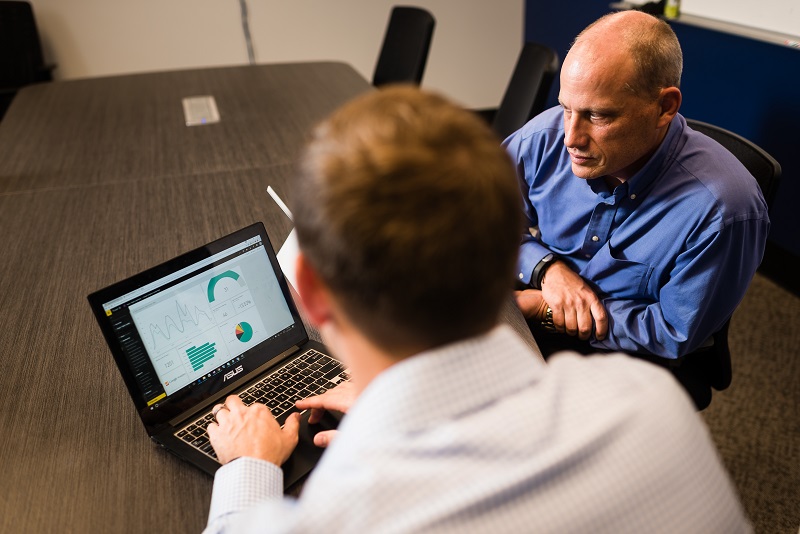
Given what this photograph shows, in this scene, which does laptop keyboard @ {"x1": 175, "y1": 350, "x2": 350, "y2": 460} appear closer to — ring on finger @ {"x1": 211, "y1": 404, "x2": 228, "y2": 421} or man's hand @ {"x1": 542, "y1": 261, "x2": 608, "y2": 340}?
ring on finger @ {"x1": 211, "y1": 404, "x2": 228, "y2": 421}

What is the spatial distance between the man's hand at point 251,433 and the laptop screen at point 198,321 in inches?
3.4

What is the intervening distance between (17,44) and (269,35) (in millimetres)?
1499

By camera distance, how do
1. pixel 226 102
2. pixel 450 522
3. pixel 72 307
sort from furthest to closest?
pixel 226 102, pixel 72 307, pixel 450 522

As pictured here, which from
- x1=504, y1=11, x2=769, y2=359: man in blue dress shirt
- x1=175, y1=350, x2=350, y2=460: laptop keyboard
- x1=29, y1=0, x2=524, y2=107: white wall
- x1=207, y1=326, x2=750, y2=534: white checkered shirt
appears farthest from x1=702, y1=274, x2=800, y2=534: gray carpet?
x1=29, y1=0, x2=524, y2=107: white wall

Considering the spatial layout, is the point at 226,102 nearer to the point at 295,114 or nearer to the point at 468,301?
the point at 295,114

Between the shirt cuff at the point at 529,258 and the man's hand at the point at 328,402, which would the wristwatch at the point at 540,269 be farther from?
the man's hand at the point at 328,402

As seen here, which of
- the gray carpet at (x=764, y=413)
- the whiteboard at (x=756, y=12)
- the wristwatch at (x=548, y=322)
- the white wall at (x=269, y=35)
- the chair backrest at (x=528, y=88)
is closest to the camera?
the wristwatch at (x=548, y=322)

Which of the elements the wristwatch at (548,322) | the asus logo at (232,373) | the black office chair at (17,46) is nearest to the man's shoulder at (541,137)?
the wristwatch at (548,322)

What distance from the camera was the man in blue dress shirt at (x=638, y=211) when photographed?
1.34 metres

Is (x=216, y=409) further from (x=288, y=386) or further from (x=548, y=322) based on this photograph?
(x=548, y=322)

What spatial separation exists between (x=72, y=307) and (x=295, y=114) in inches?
53.6

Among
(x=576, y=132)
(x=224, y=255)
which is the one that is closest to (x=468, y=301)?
(x=224, y=255)

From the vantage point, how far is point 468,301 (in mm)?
595

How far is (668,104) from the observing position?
138 cm
